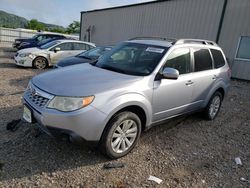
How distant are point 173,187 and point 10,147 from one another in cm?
234

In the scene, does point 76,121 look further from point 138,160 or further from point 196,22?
point 196,22

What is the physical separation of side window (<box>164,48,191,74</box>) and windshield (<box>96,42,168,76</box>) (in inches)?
6.7

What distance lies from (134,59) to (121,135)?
1342mm

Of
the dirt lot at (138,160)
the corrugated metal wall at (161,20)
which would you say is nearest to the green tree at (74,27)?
the corrugated metal wall at (161,20)

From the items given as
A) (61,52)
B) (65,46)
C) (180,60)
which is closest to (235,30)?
(65,46)

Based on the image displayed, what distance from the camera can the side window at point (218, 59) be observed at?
185 inches

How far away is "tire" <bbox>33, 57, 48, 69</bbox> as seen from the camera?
9545 mm

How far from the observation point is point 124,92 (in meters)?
2.92

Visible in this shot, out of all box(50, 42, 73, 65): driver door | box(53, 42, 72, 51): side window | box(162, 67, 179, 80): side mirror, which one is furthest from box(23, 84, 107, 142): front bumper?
box(53, 42, 72, 51): side window

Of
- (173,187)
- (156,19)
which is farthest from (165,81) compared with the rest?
(156,19)

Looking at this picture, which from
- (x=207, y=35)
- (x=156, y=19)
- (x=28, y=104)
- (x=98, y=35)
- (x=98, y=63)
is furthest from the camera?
(x=98, y=35)

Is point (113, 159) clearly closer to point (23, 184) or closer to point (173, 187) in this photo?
point (173, 187)

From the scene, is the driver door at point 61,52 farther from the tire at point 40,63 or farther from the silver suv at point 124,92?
the silver suv at point 124,92

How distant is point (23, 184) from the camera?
252 centimetres
